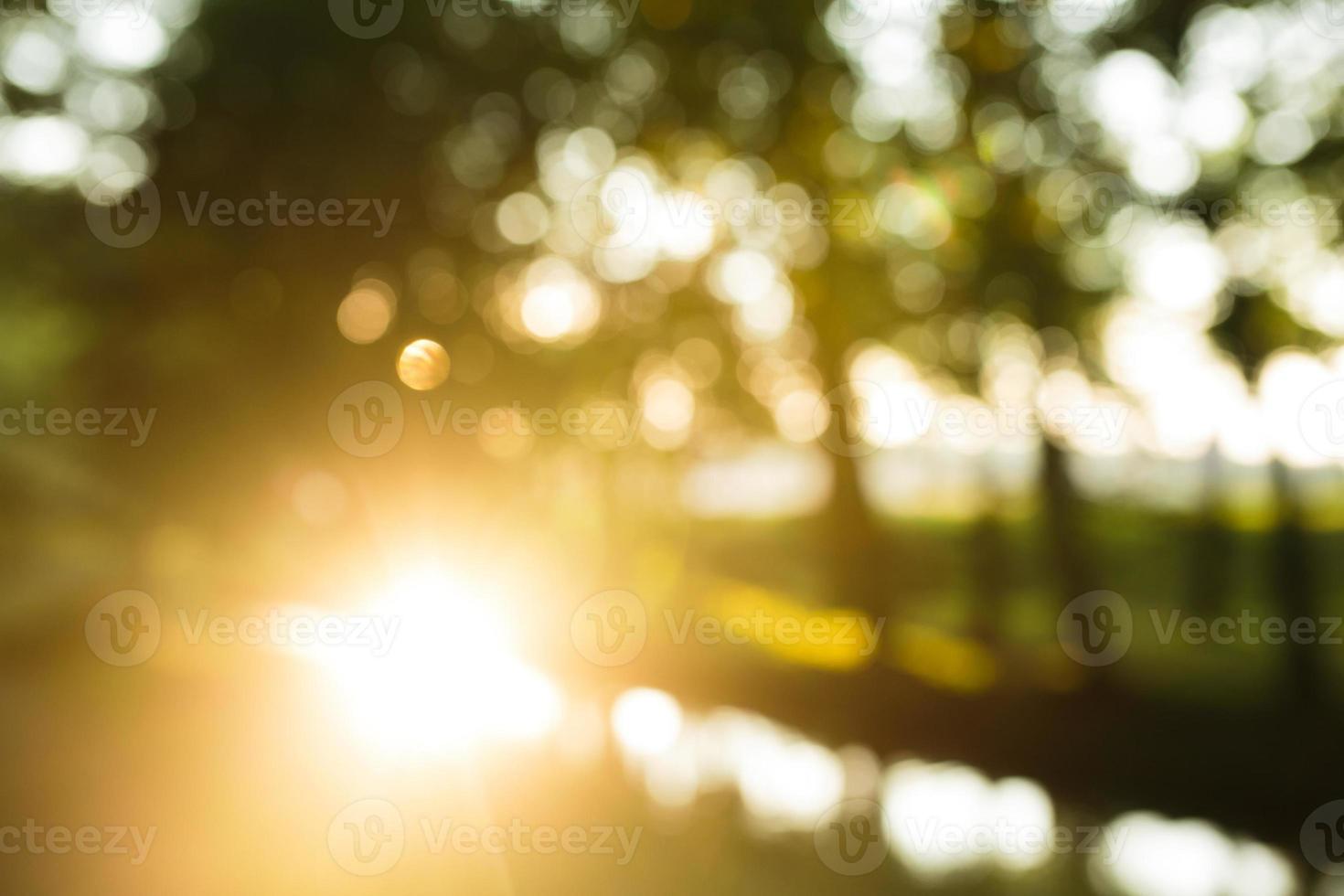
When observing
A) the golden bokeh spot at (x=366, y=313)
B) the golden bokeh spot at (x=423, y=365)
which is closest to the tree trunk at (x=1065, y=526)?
the golden bokeh spot at (x=423, y=365)

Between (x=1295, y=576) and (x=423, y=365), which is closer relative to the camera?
(x=1295, y=576)

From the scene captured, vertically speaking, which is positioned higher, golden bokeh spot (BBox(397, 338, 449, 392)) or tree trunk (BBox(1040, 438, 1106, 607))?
golden bokeh spot (BBox(397, 338, 449, 392))

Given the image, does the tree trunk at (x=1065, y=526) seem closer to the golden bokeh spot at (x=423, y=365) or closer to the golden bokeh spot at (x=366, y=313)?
the golden bokeh spot at (x=423, y=365)

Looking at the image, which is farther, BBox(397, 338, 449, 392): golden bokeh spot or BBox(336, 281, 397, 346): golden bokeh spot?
BBox(397, 338, 449, 392): golden bokeh spot

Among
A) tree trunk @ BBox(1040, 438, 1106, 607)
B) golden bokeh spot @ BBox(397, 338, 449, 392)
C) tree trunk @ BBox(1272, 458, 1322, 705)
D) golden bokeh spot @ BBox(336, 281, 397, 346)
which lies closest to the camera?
tree trunk @ BBox(1272, 458, 1322, 705)

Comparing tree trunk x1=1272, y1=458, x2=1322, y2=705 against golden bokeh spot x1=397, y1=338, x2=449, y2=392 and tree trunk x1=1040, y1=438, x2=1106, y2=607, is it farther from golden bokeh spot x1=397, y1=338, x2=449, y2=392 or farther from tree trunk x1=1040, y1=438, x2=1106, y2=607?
golden bokeh spot x1=397, y1=338, x2=449, y2=392

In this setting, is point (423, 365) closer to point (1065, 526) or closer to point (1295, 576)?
point (1065, 526)

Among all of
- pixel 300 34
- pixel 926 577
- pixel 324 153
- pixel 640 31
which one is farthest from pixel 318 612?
pixel 926 577

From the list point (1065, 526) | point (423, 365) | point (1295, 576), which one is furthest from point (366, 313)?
point (1295, 576)

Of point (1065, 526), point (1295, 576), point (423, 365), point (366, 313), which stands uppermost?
point (366, 313)

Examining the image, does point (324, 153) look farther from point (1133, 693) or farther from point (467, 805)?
point (1133, 693)

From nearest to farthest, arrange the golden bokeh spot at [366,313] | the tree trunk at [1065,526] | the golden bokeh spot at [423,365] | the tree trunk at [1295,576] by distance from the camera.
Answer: the tree trunk at [1295,576]
the golden bokeh spot at [366,313]
the golden bokeh spot at [423,365]
the tree trunk at [1065,526]

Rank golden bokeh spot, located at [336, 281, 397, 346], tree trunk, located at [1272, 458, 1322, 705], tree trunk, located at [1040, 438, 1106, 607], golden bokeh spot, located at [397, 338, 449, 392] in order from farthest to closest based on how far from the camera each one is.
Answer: tree trunk, located at [1040, 438, 1106, 607]
golden bokeh spot, located at [397, 338, 449, 392]
golden bokeh spot, located at [336, 281, 397, 346]
tree trunk, located at [1272, 458, 1322, 705]

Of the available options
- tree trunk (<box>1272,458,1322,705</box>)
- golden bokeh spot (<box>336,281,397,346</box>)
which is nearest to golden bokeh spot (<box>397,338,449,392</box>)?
golden bokeh spot (<box>336,281,397,346</box>)
